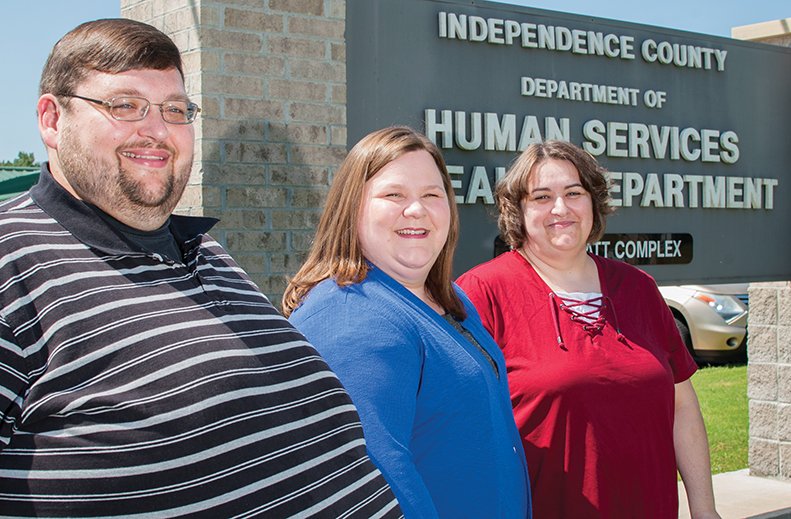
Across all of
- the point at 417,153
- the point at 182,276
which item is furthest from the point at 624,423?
the point at 182,276

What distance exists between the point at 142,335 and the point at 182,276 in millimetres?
224

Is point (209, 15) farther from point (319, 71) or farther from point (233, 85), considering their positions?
point (319, 71)

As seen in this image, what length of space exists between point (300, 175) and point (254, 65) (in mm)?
530

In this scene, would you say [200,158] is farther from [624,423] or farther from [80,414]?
[80,414]

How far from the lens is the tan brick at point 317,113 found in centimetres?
415

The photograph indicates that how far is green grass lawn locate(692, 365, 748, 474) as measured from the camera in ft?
21.0

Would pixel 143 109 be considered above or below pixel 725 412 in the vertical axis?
above

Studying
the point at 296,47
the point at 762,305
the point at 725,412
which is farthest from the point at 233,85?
the point at 725,412

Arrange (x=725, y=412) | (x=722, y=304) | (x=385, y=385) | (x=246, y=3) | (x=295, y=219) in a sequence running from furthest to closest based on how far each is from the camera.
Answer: (x=722, y=304)
(x=725, y=412)
(x=295, y=219)
(x=246, y=3)
(x=385, y=385)

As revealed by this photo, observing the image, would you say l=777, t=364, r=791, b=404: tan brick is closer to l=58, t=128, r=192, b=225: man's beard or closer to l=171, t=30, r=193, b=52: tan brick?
l=171, t=30, r=193, b=52: tan brick

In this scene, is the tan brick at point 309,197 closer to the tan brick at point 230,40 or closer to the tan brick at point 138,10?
the tan brick at point 230,40

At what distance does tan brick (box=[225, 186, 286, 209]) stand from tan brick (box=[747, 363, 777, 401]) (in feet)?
10.5

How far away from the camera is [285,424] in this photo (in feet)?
5.68

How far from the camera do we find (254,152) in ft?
13.2
